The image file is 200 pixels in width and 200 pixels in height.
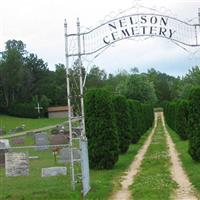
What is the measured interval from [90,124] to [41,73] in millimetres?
87484

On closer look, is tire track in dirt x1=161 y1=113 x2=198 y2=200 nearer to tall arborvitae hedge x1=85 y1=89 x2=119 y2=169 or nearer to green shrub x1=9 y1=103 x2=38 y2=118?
tall arborvitae hedge x1=85 y1=89 x2=119 y2=169

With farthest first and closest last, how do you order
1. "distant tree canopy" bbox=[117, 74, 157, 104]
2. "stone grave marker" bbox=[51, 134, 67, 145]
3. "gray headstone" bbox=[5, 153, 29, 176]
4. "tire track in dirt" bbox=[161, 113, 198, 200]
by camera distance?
"distant tree canopy" bbox=[117, 74, 157, 104] < "stone grave marker" bbox=[51, 134, 67, 145] < "gray headstone" bbox=[5, 153, 29, 176] < "tire track in dirt" bbox=[161, 113, 198, 200]

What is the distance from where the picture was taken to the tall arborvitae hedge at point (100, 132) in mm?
18641

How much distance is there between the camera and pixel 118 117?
2580cm

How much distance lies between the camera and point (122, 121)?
25844 millimetres

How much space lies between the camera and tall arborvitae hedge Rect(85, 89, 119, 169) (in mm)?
18641

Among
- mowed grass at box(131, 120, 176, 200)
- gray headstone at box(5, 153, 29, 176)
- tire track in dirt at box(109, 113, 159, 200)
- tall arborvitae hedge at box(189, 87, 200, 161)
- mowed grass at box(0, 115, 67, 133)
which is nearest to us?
mowed grass at box(131, 120, 176, 200)

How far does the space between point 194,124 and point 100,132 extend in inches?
139

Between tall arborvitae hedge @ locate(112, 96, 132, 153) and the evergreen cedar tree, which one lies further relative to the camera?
tall arborvitae hedge @ locate(112, 96, 132, 153)

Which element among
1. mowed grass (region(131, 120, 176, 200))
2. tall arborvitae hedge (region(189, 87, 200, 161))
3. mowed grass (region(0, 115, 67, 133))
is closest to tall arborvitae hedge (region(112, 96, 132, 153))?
mowed grass (region(131, 120, 176, 200))

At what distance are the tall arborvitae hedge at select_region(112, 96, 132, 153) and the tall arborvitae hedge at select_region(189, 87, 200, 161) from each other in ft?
19.2

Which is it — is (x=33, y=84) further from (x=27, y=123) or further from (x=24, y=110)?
Answer: (x=27, y=123)

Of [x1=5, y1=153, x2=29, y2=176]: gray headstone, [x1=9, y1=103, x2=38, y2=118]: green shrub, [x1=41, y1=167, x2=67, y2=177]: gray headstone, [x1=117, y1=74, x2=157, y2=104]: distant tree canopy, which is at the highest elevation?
[x1=117, y1=74, x2=157, y2=104]: distant tree canopy

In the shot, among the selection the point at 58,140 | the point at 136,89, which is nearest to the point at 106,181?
the point at 58,140
